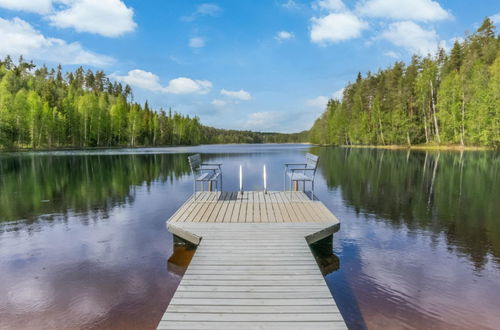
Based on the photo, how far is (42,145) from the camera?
63844 millimetres

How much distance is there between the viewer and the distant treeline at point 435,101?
45031 mm

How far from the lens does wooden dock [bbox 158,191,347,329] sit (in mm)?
3451

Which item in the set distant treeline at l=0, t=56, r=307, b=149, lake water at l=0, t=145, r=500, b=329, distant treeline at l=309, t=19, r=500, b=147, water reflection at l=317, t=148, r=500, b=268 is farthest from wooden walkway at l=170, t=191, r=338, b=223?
distant treeline at l=0, t=56, r=307, b=149

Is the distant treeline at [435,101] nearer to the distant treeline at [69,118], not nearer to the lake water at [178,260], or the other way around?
the lake water at [178,260]

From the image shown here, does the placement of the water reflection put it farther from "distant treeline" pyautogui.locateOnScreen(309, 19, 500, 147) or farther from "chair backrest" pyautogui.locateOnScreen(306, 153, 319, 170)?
"distant treeline" pyautogui.locateOnScreen(309, 19, 500, 147)

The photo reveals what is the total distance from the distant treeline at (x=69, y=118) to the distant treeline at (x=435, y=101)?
61448mm

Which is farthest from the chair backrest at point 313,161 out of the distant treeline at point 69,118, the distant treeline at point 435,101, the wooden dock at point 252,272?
the distant treeline at point 69,118

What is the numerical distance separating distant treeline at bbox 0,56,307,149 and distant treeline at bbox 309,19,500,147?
6145 centimetres

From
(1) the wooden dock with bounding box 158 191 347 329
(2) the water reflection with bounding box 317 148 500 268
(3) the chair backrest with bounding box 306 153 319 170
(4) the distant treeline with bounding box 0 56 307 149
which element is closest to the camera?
(1) the wooden dock with bounding box 158 191 347 329

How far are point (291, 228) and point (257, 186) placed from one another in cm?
1097

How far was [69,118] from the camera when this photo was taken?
69750 mm

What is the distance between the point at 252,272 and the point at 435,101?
68.7 m

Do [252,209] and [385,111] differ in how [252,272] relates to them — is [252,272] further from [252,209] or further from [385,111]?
[385,111]

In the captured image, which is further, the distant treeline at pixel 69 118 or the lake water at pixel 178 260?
the distant treeline at pixel 69 118
